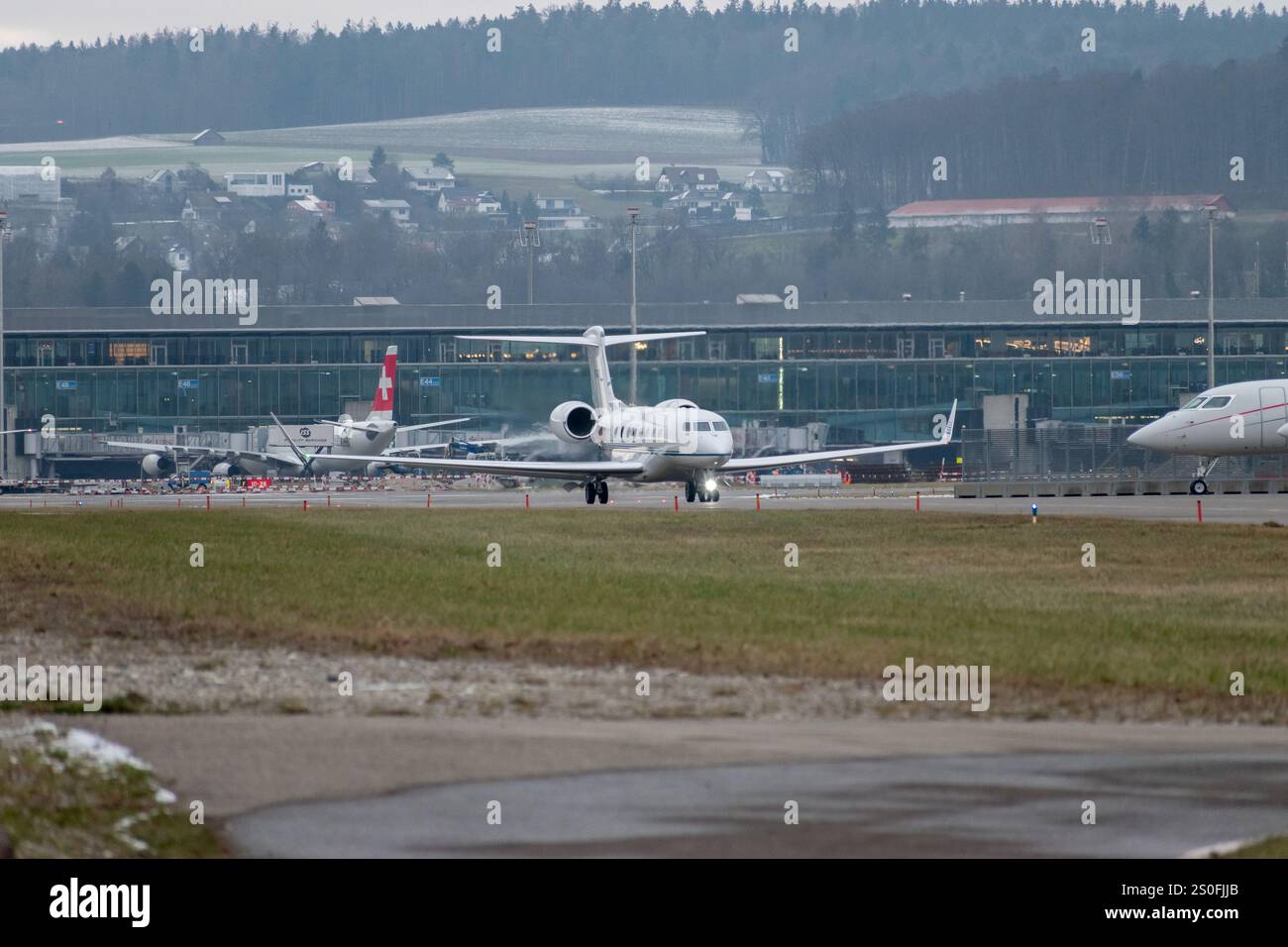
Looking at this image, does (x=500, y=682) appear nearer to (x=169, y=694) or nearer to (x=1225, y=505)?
(x=169, y=694)

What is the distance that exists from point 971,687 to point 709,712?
2.80m

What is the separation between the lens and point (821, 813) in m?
11.1

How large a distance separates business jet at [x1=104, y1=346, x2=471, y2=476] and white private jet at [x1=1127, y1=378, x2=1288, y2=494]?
41.7 meters

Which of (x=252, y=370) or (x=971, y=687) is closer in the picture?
(x=971, y=687)

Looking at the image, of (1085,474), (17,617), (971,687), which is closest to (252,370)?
(1085,474)

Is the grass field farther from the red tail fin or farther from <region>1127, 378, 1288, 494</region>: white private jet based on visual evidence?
the red tail fin

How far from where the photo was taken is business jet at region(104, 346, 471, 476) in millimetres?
92312

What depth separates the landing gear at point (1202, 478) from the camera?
6084 cm

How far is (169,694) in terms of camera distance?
15.7 meters
